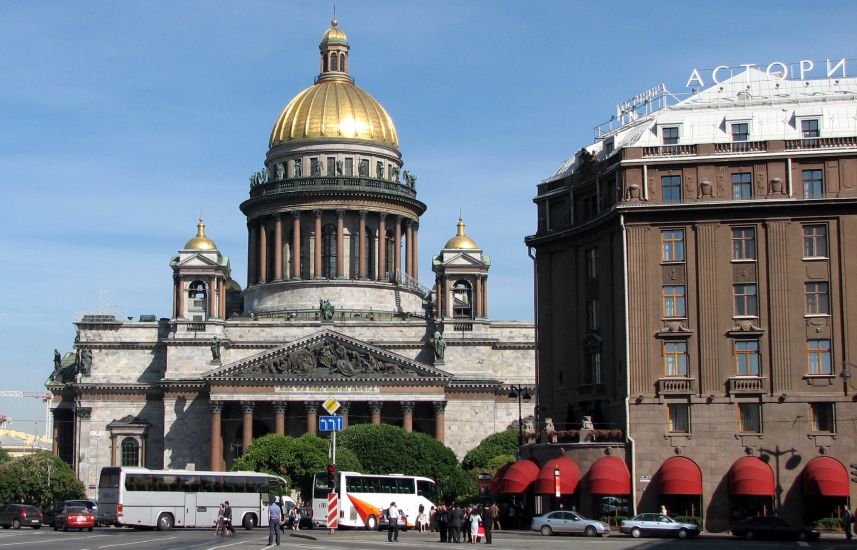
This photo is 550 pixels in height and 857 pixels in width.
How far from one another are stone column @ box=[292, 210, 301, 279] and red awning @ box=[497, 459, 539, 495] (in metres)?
76.5

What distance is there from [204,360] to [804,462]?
250 ft

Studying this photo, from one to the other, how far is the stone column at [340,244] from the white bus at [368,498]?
62708mm

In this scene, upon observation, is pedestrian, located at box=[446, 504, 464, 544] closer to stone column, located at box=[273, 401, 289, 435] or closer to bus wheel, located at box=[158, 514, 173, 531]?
bus wheel, located at box=[158, 514, 173, 531]

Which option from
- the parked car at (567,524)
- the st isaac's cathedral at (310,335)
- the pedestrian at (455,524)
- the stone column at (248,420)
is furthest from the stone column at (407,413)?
the pedestrian at (455,524)

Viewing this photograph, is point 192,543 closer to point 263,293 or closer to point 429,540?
point 429,540

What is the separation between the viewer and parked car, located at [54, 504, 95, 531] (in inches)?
3406

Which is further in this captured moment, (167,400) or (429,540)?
(167,400)

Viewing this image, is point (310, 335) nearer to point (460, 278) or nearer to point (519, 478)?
point (460, 278)

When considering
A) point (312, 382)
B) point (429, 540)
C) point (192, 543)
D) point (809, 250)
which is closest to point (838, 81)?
point (809, 250)

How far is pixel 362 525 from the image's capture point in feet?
291

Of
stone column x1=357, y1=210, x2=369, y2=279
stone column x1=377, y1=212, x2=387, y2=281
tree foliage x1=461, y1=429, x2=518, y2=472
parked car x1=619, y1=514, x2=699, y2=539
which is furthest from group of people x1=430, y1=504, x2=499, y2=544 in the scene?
stone column x1=377, y1=212, x2=387, y2=281

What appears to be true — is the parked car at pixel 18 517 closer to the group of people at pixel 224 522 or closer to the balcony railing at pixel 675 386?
the group of people at pixel 224 522

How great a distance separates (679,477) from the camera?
7600 cm

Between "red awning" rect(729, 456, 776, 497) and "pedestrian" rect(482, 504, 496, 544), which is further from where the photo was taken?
"red awning" rect(729, 456, 776, 497)
